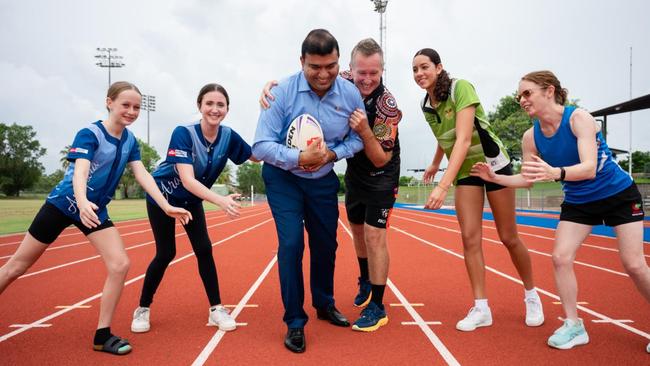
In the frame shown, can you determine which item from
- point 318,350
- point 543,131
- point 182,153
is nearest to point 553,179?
point 543,131

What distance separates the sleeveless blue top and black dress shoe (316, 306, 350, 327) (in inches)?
75.8

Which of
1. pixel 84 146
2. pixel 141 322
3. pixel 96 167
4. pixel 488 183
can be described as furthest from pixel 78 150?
pixel 488 183

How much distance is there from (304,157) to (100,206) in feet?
5.11

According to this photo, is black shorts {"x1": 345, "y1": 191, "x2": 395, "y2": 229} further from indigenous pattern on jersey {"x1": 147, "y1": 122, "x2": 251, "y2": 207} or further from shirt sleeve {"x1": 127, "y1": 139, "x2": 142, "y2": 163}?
shirt sleeve {"x1": 127, "y1": 139, "x2": 142, "y2": 163}

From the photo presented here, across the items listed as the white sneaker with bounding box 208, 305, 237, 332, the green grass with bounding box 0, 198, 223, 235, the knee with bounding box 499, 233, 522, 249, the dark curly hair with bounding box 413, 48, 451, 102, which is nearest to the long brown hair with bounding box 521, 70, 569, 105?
the dark curly hair with bounding box 413, 48, 451, 102

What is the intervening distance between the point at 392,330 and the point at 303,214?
1153 millimetres

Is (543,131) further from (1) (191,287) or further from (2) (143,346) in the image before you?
(1) (191,287)

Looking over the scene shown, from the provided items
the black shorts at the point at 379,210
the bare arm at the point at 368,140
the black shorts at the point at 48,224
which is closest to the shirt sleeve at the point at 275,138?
the bare arm at the point at 368,140

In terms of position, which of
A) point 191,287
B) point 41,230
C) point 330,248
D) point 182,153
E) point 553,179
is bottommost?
point 191,287

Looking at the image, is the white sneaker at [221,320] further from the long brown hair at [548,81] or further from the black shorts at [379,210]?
the long brown hair at [548,81]

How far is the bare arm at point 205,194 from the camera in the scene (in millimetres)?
2660

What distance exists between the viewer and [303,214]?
10.1 feet

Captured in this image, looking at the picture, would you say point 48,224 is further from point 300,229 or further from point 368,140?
point 368,140

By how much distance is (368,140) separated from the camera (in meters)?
2.96
